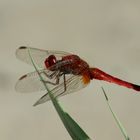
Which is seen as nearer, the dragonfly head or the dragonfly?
the dragonfly

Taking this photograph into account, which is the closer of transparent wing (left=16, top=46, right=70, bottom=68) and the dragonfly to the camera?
the dragonfly

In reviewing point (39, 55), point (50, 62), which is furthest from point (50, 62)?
point (39, 55)

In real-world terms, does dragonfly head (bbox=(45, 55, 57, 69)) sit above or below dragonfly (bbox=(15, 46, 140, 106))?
above

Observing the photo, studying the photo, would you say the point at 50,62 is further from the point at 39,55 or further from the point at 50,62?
the point at 39,55

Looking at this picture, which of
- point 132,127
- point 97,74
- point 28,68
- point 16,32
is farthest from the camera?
point 16,32

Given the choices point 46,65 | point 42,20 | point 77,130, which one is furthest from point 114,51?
point 77,130

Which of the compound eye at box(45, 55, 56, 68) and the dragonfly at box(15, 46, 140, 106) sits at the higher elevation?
the compound eye at box(45, 55, 56, 68)

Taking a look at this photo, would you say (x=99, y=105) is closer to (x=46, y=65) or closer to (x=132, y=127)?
(x=132, y=127)

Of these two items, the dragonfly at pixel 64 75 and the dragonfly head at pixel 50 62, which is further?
the dragonfly head at pixel 50 62

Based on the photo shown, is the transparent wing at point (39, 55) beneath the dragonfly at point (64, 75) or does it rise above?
above

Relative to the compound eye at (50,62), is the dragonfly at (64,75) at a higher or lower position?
lower

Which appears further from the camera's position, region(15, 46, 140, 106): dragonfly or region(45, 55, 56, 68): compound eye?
region(45, 55, 56, 68): compound eye
